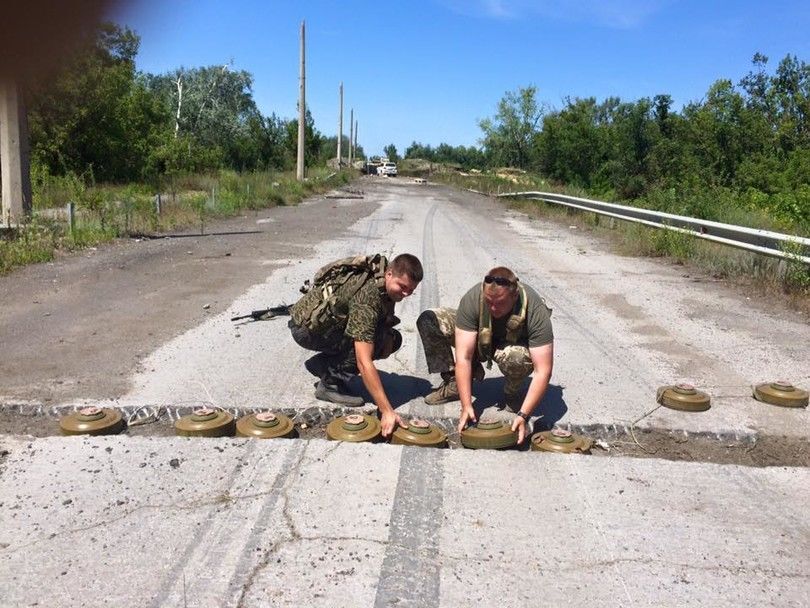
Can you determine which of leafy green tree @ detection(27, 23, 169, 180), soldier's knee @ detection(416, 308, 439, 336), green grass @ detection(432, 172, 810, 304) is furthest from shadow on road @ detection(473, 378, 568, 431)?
leafy green tree @ detection(27, 23, 169, 180)

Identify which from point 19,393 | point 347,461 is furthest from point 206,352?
point 347,461

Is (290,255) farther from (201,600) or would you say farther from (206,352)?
(201,600)

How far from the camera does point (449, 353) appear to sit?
15.6 feet

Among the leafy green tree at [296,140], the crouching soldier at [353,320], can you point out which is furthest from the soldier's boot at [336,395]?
the leafy green tree at [296,140]

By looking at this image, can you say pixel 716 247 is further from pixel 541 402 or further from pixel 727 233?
pixel 541 402

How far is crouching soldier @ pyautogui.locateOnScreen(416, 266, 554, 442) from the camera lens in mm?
4086

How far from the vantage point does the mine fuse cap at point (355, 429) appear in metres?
3.99

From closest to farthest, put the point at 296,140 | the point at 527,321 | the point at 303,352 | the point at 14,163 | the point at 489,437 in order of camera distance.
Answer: the point at 489,437
the point at 527,321
the point at 303,352
the point at 14,163
the point at 296,140

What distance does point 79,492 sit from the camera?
3.30 metres

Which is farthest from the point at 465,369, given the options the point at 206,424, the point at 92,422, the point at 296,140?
the point at 296,140

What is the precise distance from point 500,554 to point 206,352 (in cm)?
348

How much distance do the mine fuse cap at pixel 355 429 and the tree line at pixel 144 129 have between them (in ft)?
24.1

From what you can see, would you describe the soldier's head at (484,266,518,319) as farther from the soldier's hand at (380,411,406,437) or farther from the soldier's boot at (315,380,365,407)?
the soldier's boot at (315,380,365,407)

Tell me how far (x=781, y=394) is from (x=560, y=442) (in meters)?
1.84
